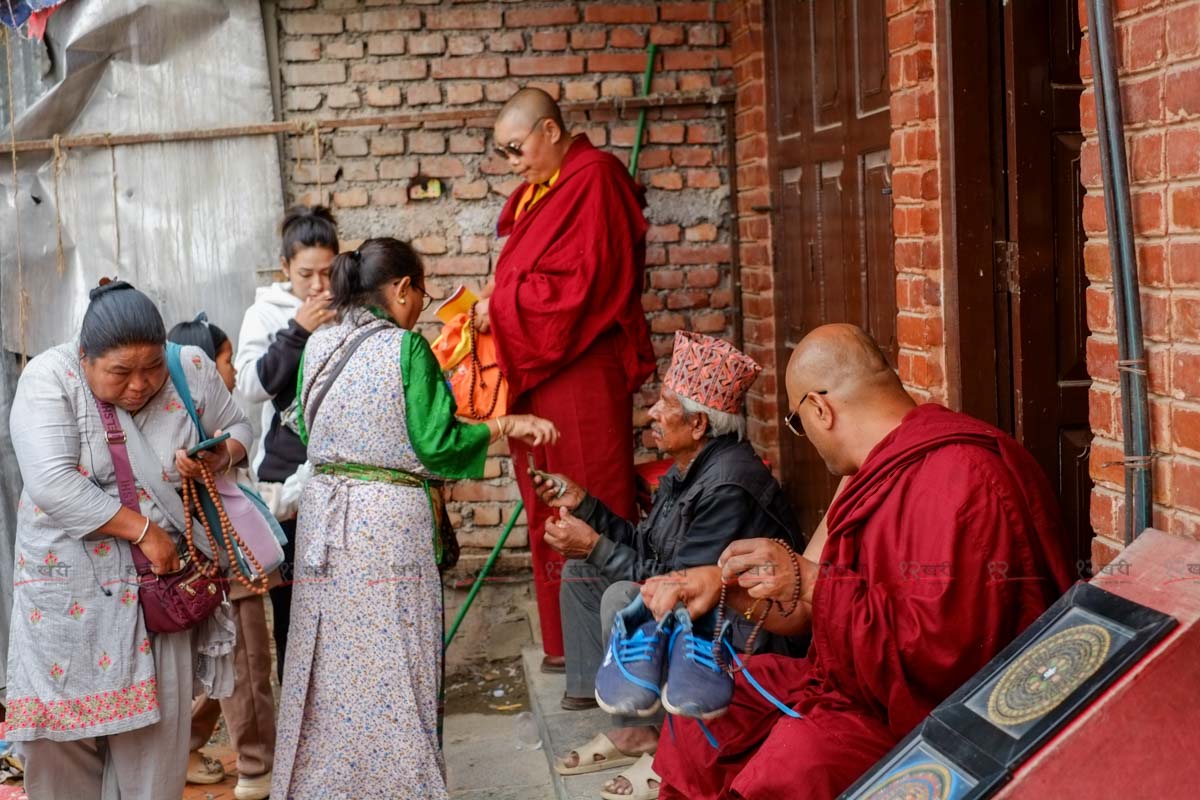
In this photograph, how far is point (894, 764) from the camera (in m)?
2.25

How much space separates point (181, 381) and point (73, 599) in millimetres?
628

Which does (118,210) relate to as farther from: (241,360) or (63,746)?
(63,746)

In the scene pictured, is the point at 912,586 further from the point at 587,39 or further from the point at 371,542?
the point at 587,39

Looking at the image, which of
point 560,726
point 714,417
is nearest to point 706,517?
point 714,417

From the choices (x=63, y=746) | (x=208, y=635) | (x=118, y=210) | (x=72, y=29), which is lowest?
(x=63, y=746)

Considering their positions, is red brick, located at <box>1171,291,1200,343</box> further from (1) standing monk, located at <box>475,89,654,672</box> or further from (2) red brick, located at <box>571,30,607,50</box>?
(2) red brick, located at <box>571,30,607,50</box>

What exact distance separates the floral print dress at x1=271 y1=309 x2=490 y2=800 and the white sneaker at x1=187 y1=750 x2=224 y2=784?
2.50ft

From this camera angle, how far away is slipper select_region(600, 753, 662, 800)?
3791 millimetres

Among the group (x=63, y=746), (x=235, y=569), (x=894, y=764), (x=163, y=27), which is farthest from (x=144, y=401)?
(x=163, y=27)

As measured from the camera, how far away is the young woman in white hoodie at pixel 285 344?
14.7ft

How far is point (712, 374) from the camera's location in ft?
11.9

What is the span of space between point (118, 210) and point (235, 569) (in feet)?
8.62

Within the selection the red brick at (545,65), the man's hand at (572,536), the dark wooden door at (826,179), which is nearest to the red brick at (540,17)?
the red brick at (545,65)

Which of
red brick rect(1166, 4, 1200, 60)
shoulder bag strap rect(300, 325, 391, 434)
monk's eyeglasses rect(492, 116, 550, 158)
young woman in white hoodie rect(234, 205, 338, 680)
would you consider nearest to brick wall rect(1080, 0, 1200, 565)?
red brick rect(1166, 4, 1200, 60)
